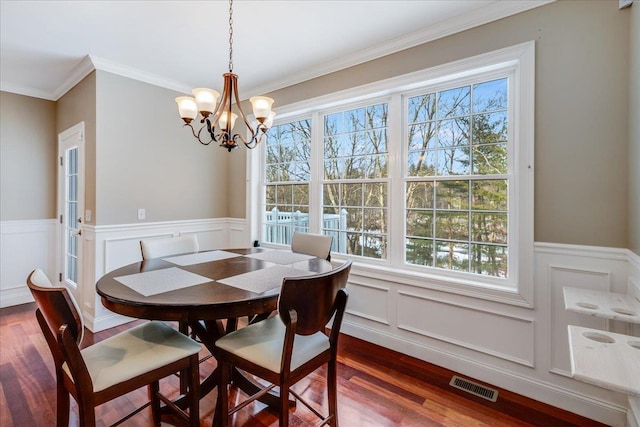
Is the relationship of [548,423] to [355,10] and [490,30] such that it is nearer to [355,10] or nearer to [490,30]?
[490,30]

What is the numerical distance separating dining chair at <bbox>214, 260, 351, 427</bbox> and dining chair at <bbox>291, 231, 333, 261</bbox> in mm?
941

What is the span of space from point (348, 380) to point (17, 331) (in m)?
3.34

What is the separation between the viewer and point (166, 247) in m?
2.56

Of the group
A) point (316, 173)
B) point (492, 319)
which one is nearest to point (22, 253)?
point (316, 173)

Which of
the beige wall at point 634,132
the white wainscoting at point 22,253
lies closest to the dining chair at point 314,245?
the beige wall at point 634,132

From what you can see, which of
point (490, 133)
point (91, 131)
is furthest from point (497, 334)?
point (91, 131)

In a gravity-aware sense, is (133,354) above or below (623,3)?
below

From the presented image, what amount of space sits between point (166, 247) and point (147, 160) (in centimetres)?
139

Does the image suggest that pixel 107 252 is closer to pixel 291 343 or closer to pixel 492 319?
pixel 291 343

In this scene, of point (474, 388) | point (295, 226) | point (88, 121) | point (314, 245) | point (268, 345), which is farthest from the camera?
point (295, 226)

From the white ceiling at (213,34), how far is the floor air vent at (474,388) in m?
2.62

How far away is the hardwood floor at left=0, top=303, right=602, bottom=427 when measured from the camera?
184 centimetres

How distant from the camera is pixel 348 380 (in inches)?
89.0

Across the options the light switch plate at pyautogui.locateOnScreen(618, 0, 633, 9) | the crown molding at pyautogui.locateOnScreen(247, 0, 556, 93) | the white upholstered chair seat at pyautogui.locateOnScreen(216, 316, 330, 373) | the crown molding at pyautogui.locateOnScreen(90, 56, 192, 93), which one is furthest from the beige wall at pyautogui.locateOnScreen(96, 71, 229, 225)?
the light switch plate at pyautogui.locateOnScreen(618, 0, 633, 9)
